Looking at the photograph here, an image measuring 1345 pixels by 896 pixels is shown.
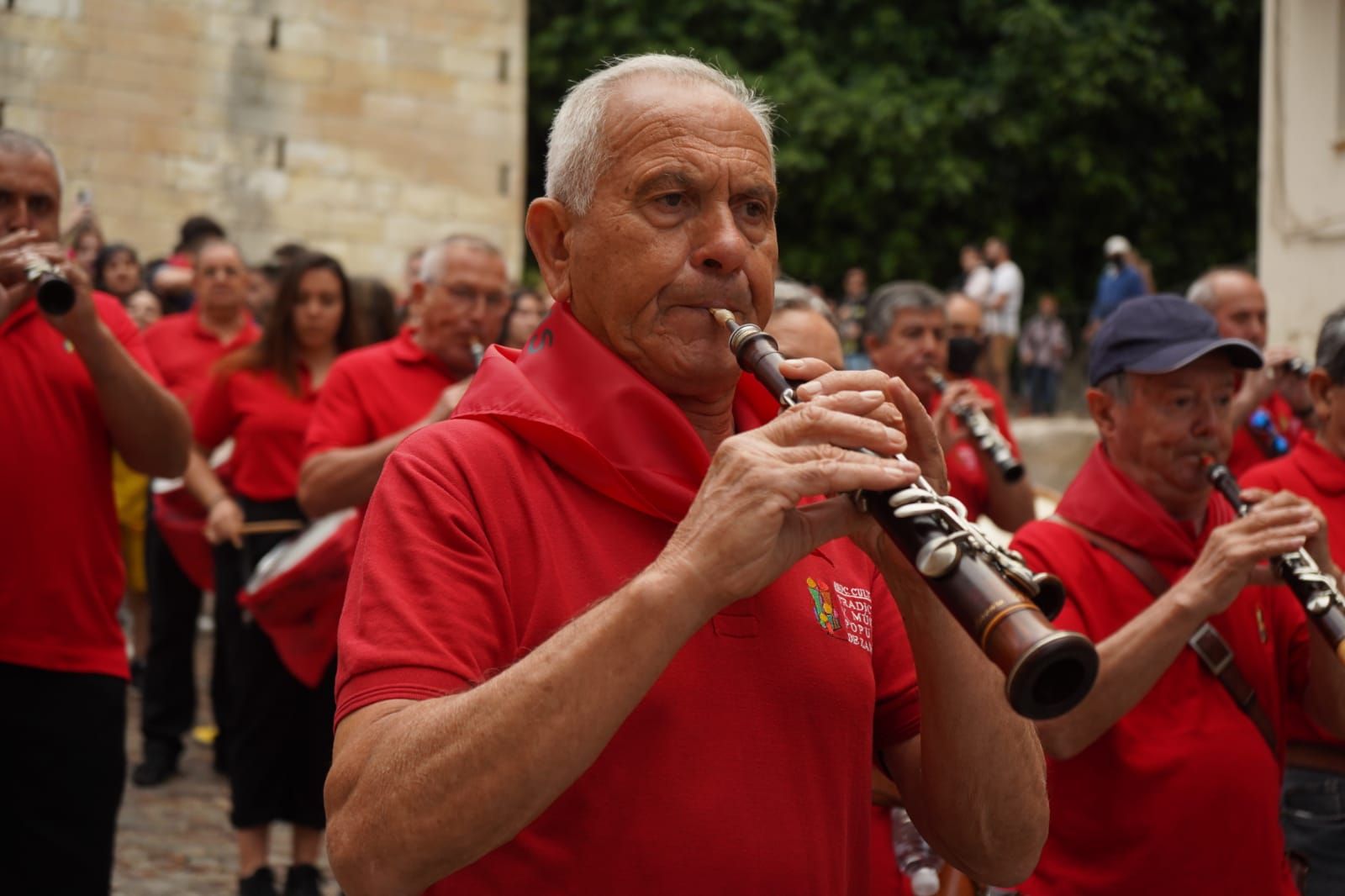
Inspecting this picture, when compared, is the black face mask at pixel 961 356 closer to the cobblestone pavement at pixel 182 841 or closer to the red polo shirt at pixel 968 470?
the red polo shirt at pixel 968 470

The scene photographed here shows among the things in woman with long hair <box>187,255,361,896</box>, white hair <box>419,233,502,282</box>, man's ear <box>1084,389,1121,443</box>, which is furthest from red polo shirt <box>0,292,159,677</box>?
man's ear <box>1084,389,1121,443</box>

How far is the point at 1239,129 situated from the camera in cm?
2697

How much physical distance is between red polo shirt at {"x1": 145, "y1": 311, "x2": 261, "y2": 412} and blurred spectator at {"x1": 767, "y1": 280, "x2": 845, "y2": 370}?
3832 millimetres

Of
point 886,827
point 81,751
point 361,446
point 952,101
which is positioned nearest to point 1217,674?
point 886,827

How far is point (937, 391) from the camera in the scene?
651 cm

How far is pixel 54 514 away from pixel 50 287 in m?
0.60

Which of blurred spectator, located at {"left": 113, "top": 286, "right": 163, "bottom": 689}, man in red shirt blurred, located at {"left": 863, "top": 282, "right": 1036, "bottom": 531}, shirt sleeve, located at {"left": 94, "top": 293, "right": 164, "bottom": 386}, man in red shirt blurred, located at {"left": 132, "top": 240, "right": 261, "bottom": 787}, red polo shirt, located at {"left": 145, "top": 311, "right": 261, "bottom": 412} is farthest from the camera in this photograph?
blurred spectator, located at {"left": 113, "top": 286, "right": 163, "bottom": 689}

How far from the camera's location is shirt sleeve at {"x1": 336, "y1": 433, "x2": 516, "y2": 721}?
6.91 ft

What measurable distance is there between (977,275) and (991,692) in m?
18.2

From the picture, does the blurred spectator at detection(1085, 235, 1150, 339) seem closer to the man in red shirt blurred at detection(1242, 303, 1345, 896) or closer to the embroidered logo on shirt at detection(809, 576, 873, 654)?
the man in red shirt blurred at detection(1242, 303, 1345, 896)

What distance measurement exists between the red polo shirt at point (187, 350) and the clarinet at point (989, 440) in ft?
11.7

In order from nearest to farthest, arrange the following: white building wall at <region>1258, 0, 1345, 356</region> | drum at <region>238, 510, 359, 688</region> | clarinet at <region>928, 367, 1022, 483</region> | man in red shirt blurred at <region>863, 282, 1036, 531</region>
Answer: drum at <region>238, 510, 359, 688</region> < clarinet at <region>928, 367, 1022, 483</region> < man in red shirt blurred at <region>863, 282, 1036, 531</region> < white building wall at <region>1258, 0, 1345, 356</region>

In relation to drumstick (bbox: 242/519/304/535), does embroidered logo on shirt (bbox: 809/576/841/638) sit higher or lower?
higher

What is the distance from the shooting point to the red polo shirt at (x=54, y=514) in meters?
4.17
